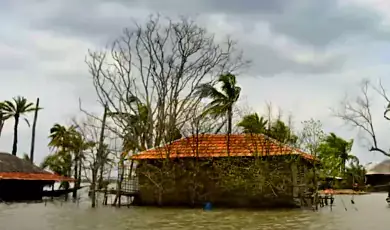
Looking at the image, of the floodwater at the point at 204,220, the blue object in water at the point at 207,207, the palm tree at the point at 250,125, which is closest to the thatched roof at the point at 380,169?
the palm tree at the point at 250,125

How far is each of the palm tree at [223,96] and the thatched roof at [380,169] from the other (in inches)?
891

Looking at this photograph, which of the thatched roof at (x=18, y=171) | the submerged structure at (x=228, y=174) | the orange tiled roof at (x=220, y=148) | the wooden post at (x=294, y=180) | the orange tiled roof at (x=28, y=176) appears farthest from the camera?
the thatched roof at (x=18, y=171)

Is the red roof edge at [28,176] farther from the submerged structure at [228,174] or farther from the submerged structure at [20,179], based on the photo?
the submerged structure at [228,174]

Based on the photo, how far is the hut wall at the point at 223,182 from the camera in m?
27.3

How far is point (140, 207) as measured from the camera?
28422mm

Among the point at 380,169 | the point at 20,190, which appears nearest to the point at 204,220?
the point at 20,190

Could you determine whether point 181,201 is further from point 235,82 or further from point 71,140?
point 71,140

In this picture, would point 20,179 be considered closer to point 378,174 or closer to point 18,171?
point 18,171

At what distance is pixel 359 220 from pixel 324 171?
413 inches

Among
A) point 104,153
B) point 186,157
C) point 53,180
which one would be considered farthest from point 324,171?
point 53,180

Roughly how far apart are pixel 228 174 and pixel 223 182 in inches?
24.1

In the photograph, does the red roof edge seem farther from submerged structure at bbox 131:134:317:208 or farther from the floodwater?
the floodwater

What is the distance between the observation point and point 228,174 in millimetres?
27500

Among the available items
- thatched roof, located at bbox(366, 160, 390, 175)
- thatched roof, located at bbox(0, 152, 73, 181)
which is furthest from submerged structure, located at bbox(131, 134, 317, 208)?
thatched roof, located at bbox(366, 160, 390, 175)
